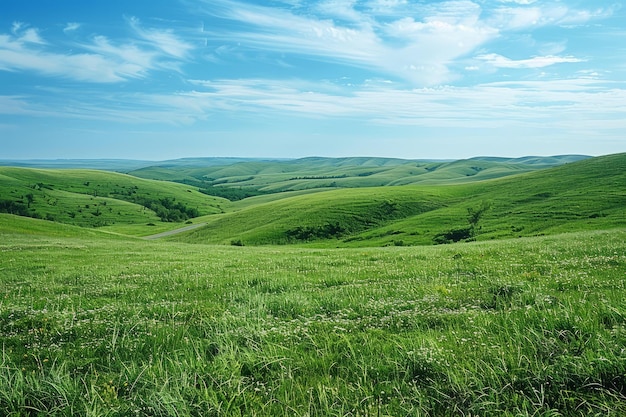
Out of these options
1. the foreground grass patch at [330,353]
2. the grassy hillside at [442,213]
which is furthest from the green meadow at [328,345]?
the grassy hillside at [442,213]

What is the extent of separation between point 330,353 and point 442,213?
106075mm

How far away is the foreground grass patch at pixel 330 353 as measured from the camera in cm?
453

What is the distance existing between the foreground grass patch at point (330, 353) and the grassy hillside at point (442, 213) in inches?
2810

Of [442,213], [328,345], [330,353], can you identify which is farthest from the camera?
[442,213]

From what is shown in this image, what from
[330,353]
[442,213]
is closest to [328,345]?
[330,353]

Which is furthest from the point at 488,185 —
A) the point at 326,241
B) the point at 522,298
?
the point at 522,298

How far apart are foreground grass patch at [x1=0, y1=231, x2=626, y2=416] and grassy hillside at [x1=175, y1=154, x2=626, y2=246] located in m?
71.4

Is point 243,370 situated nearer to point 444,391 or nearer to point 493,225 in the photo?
point 444,391

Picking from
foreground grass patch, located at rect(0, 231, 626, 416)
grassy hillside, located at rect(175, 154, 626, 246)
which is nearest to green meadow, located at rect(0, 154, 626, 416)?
foreground grass patch, located at rect(0, 231, 626, 416)

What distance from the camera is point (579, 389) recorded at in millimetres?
4531

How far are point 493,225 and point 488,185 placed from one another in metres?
68.4

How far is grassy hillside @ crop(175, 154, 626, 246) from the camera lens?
3221 inches

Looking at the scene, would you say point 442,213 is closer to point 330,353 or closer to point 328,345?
point 328,345

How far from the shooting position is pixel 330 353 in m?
5.98
